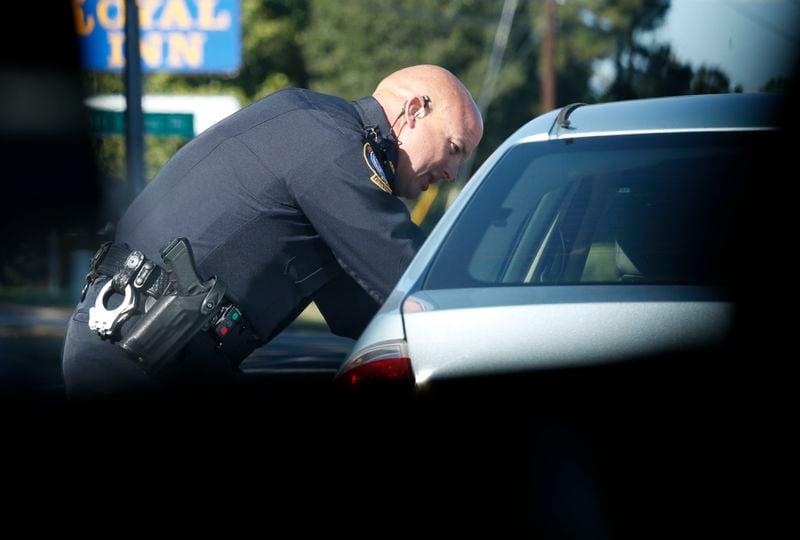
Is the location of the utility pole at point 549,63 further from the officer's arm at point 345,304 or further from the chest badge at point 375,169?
the chest badge at point 375,169

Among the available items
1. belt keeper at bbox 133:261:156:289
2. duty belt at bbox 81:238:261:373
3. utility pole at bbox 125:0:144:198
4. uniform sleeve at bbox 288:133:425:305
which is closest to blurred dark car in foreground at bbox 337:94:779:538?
uniform sleeve at bbox 288:133:425:305

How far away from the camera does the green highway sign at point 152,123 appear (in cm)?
1323

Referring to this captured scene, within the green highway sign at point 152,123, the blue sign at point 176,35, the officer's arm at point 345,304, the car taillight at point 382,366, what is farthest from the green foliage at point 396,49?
the car taillight at point 382,366

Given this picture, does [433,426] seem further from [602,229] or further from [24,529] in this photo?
[24,529]

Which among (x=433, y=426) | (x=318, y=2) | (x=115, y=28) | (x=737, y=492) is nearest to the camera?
(x=737, y=492)

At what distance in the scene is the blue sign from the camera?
15.9m

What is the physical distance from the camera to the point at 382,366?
270cm

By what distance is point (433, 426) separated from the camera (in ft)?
8.09

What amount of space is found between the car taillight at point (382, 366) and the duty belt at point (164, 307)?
1.77ft

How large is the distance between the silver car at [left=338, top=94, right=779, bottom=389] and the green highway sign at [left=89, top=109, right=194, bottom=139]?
10.1 metres

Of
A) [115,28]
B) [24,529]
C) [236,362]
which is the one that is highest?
[236,362]

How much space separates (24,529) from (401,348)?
3.87 feet

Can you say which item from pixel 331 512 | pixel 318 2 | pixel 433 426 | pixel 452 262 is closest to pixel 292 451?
pixel 331 512

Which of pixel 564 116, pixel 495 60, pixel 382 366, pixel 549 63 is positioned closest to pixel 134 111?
pixel 564 116
